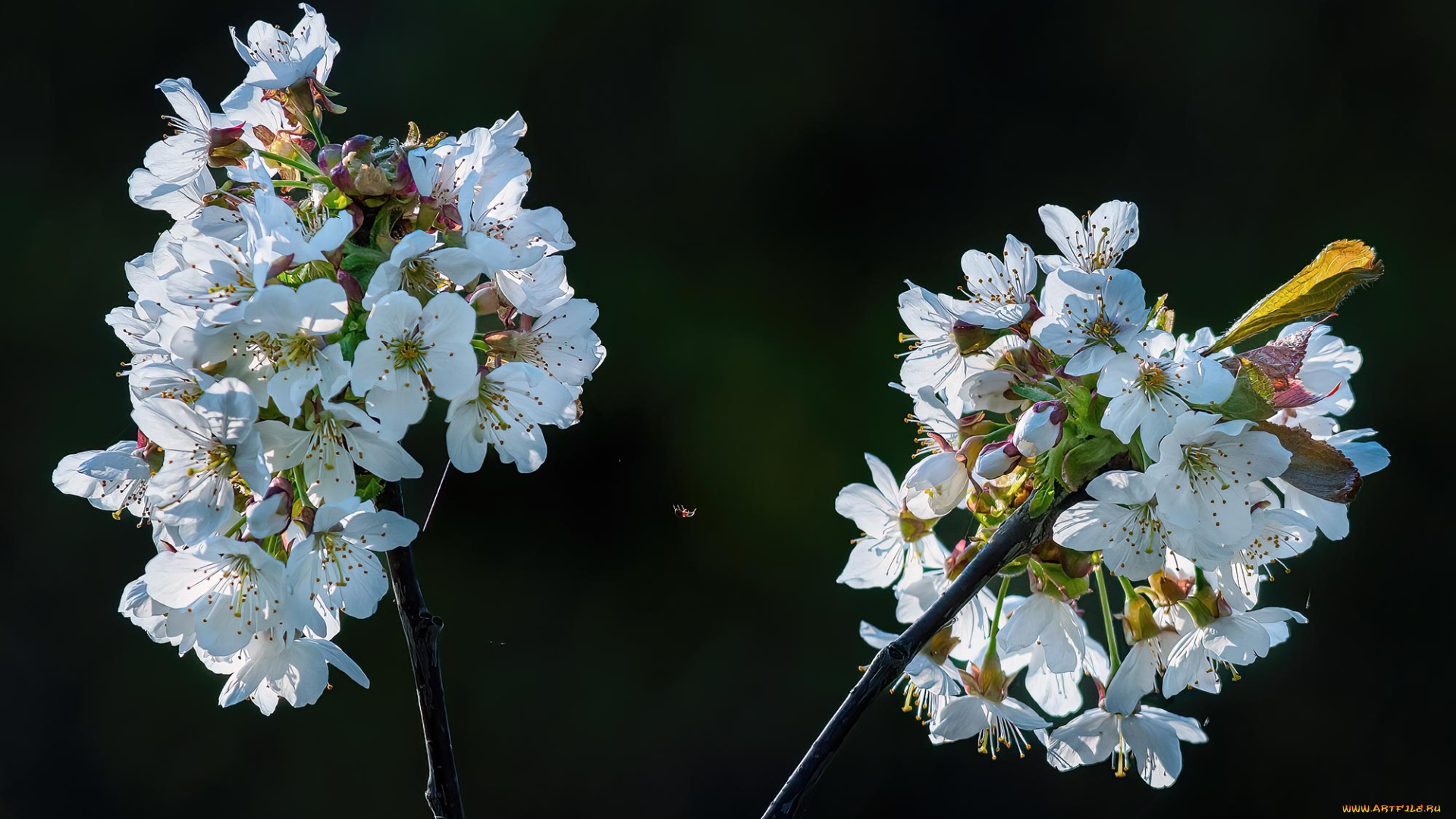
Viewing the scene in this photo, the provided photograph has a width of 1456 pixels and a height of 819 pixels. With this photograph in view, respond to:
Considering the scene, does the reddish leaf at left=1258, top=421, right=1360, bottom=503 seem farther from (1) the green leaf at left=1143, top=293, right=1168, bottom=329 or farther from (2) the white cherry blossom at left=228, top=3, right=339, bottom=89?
(2) the white cherry blossom at left=228, top=3, right=339, bottom=89

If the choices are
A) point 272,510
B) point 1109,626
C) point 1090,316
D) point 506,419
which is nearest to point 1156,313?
point 1090,316

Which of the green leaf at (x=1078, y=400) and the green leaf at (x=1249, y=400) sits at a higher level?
the green leaf at (x=1249, y=400)

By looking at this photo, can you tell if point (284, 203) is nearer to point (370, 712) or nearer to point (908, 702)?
point (908, 702)

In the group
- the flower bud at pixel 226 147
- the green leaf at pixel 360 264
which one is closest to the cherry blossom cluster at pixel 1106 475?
the green leaf at pixel 360 264

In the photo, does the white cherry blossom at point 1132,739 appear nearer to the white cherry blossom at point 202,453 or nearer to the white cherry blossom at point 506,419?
the white cherry blossom at point 506,419

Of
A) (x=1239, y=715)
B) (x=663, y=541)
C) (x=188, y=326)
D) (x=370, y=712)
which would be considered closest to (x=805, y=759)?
(x=188, y=326)

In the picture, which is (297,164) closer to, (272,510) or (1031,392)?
(272,510)
